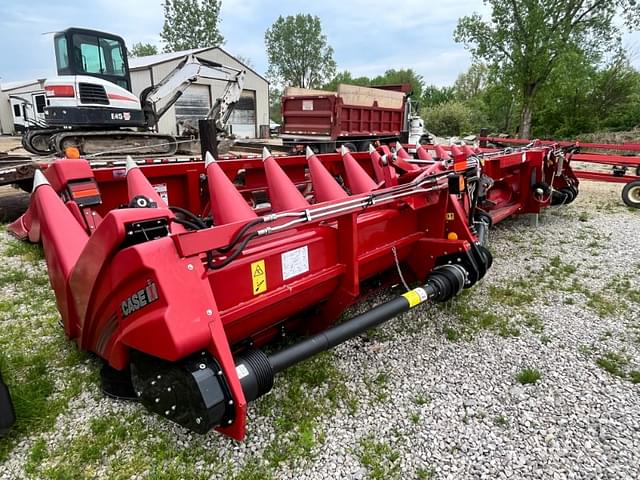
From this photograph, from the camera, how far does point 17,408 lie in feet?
7.02

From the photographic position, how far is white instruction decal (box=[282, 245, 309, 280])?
215cm

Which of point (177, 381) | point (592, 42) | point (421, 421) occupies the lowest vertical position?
point (421, 421)

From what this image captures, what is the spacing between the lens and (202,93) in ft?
79.3

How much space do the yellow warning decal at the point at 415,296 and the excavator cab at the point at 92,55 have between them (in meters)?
9.79

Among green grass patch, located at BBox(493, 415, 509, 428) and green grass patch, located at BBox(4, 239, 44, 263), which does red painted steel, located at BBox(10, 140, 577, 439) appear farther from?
green grass patch, located at BBox(4, 239, 44, 263)

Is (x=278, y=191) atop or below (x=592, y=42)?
below

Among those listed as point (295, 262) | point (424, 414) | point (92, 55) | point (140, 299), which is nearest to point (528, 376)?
point (424, 414)

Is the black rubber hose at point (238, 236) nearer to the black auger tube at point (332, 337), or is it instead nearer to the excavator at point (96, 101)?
the black auger tube at point (332, 337)

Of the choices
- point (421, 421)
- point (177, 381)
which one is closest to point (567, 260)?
point (421, 421)

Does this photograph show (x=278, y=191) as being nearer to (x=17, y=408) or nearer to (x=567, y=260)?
(x=17, y=408)

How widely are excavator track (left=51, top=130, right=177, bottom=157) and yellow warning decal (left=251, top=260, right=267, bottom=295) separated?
7.28 m

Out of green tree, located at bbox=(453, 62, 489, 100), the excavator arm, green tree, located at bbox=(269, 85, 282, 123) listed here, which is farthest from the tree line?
green tree, located at bbox=(269, 85, 282, 123)

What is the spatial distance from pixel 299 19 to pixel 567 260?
192 feet

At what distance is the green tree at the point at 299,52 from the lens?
2149 inches
